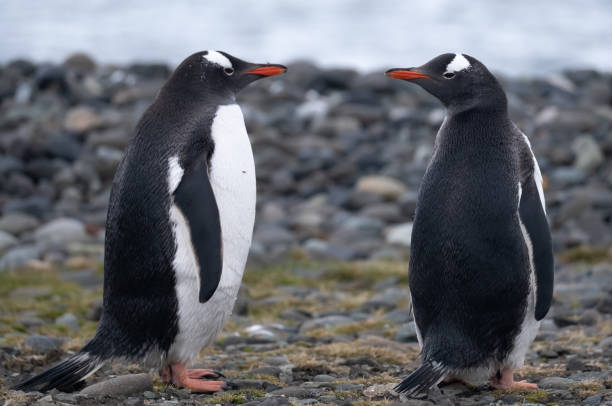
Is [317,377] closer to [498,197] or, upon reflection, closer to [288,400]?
[288,400]

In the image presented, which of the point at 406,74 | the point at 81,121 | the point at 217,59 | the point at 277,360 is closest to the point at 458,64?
the point at 406,74

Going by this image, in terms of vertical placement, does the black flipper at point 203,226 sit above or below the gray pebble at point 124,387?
above

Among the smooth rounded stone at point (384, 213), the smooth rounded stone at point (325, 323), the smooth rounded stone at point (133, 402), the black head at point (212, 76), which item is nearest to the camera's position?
the smooth rounded stone at point (133, 402)

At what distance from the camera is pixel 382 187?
13.3 m

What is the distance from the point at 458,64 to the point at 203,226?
1.62 m

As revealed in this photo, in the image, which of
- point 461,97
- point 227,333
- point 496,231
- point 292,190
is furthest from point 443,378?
point 292,190

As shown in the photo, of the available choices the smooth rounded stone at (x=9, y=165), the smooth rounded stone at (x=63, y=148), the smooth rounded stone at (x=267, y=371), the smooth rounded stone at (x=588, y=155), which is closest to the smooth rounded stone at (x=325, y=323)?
the smooth rounded stone at (x=267, y=371)

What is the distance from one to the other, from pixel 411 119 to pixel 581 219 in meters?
7.14

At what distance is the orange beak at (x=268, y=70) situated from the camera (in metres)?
5.42

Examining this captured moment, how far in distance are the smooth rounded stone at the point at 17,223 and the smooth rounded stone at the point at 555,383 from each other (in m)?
8.04

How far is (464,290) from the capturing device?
15.0 ft

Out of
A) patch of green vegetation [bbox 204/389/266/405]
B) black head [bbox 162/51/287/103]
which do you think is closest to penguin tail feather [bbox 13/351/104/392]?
patch of green vegetation [bbox 204/389/266/405]

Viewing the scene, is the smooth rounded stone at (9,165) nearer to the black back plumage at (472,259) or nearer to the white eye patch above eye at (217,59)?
the white eye patch above eye at (217,59)

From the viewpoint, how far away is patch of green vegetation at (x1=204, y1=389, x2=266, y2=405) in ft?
14.8
